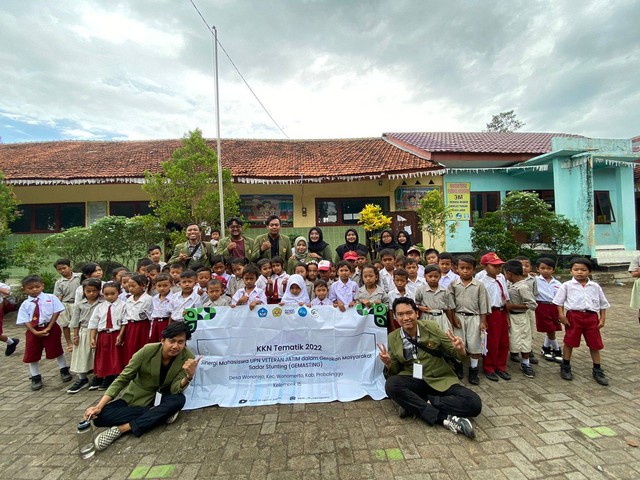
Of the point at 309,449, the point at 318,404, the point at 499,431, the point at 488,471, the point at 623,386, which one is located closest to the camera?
the point at 488,471

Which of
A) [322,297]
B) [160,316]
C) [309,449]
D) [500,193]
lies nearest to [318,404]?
[309,449]

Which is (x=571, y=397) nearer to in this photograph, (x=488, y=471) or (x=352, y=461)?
(x=488, y=471)

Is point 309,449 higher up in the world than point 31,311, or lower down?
lower down

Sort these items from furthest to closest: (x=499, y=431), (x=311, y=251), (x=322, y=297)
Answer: (x=311, y=251) < (x=322, y=297) < (x=499, y=431)

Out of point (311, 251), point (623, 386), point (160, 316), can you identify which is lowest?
point (623, 386)

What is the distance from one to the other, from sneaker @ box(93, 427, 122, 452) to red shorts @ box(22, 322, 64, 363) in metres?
1.98

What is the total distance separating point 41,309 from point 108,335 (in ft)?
3.38

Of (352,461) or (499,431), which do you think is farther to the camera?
(499,431)

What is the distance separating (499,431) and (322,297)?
215cm

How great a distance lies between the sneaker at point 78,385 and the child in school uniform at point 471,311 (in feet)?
14.8

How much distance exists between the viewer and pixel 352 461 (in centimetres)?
220

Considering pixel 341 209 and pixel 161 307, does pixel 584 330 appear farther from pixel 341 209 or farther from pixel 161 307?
pixel 341 209

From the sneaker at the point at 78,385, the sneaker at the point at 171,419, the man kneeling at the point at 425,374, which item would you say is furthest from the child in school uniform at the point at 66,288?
the man kneeling at the point at 425,374

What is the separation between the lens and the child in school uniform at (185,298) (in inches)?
139
